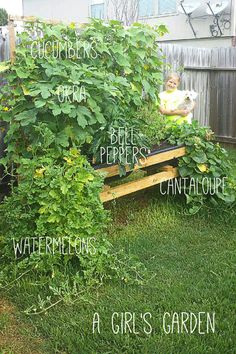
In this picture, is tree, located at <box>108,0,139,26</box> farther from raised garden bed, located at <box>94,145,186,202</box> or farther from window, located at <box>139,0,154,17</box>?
raised garden bed, located at <box>94,145,186,202</box>

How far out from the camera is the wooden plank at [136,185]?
427 cm

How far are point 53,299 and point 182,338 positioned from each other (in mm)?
963

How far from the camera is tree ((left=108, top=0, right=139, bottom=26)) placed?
530 inches

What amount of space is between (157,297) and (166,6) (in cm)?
1201

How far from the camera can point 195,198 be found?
485 centimetres

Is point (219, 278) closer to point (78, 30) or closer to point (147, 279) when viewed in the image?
point (147, 279)

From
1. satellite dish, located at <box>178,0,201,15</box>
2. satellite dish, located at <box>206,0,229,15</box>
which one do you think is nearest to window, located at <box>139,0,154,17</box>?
satellite dish, located at <box>178,0,201,15</box>

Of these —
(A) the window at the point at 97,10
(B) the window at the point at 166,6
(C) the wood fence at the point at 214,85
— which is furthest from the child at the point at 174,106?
(A) the window at the point at 97,10

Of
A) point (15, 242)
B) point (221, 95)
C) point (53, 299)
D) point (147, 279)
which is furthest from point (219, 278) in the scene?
point (221, 95)

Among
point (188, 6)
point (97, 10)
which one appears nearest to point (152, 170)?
point (188, 6)

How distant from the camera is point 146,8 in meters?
14.0

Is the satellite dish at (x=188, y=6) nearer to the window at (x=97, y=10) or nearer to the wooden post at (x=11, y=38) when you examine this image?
the window at (x=97, y=10)

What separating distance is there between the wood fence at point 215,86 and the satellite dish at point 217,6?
11.3 ft

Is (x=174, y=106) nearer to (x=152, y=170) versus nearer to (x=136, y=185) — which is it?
(x=152, y=170)
